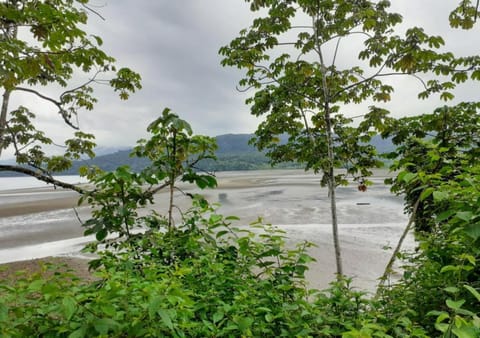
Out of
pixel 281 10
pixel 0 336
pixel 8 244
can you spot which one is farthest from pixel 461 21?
pixel 8 244

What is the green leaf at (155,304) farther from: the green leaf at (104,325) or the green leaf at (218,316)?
the green leaf at (218,316)

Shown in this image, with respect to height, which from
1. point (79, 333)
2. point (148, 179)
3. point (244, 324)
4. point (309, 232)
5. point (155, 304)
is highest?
point (148, 179)

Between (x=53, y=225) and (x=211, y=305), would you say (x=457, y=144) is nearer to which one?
(x=211, y=305)

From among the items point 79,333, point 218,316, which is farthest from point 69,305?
point 218,316

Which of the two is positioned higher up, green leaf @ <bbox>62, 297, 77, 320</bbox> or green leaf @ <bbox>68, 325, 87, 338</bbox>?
green leaf @ <bbox>62, 297, 77, 320</bbox>

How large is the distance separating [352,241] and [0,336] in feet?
39.6

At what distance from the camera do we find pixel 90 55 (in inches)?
118

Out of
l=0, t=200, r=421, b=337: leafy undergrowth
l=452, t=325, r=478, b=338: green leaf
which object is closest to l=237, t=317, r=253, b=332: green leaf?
l=0, t=200, r=421, b=337: leafy undergrowth

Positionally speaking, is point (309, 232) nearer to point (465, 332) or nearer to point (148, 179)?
point (148, 179)

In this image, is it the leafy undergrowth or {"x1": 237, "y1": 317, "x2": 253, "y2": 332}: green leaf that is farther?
{"x1": 237, "y1": 317, "x2": 253, "y2": 332}: green leaf

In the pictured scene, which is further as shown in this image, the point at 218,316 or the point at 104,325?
the point at 218,316

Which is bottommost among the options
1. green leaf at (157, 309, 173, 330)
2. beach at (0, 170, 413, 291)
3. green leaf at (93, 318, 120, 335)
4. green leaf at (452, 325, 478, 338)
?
beach at (0, 170, 413, 291)

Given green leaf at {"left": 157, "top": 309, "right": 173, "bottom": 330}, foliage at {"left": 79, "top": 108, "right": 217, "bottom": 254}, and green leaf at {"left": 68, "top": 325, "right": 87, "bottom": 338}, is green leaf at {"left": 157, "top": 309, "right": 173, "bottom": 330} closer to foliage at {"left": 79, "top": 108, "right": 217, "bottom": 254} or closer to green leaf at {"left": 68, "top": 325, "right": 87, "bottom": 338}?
green leaf at {"left": 68, "top": 325, "right": 87, "bottom": 338}

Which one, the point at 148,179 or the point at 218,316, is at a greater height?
the point at 148,179
